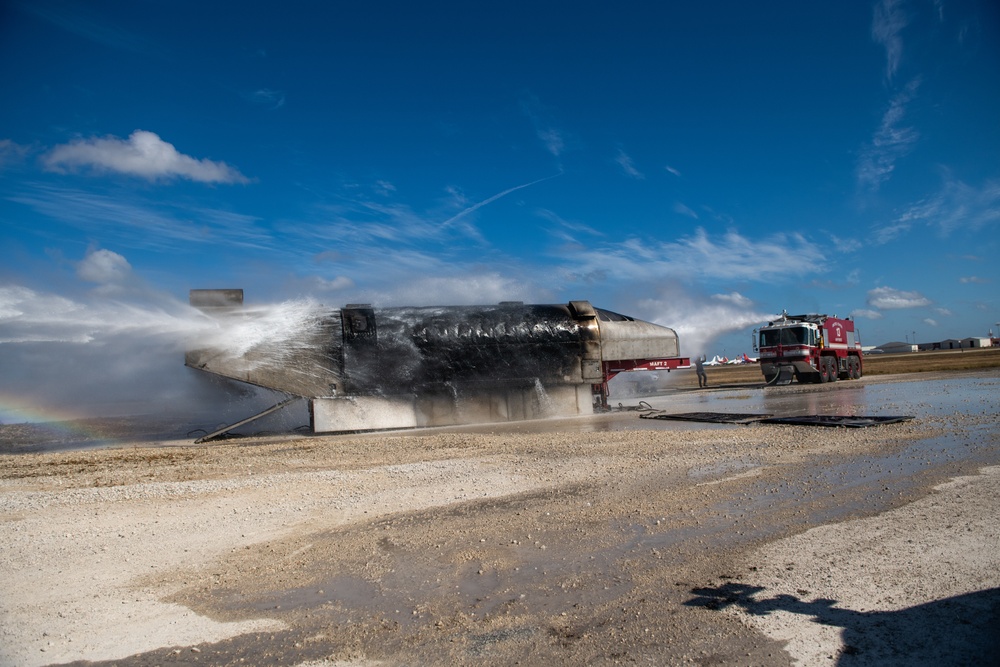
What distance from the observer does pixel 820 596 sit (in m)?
3.80

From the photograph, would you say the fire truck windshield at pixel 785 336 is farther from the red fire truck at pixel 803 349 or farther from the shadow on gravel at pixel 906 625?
the shadow on gravel at pixel 906 625

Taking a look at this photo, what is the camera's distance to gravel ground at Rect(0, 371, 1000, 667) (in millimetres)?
3420

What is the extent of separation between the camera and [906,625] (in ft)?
11.1

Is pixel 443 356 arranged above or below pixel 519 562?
above

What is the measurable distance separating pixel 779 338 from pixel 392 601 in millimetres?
26567

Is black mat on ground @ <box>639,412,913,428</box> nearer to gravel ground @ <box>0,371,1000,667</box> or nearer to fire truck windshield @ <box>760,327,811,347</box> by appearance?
gravel ground @ <box>0,371,1000,667</box>

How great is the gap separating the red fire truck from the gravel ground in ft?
62.7

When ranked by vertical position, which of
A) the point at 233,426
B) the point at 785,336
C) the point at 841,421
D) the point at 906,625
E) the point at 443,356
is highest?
the point at 785,336

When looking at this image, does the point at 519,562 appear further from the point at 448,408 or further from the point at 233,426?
the point at 448,408

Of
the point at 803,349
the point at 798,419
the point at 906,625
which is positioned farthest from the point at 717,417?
the point at 803,349

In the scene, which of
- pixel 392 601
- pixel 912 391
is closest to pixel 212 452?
pixel 392 601

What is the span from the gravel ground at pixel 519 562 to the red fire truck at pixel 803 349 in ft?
62.7

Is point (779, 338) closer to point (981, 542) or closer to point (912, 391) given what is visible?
point (912, 391)

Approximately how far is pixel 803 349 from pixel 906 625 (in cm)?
2549
